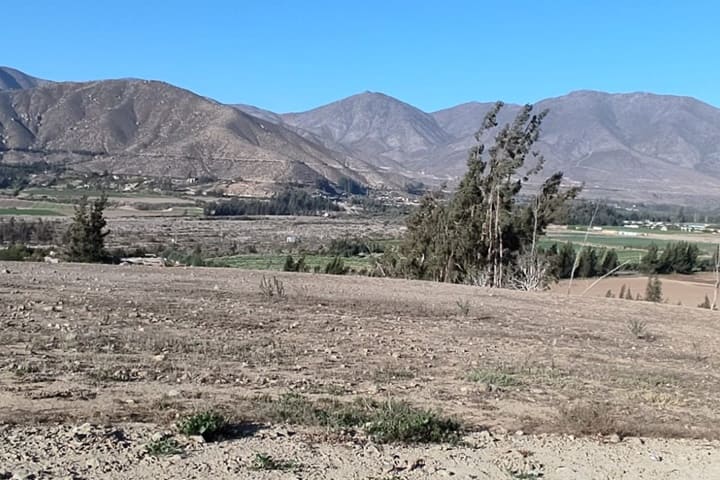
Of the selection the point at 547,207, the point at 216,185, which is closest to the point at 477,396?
the point at 547,207

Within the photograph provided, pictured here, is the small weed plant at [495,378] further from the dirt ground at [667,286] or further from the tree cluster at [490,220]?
the dirt ground at [667,286]

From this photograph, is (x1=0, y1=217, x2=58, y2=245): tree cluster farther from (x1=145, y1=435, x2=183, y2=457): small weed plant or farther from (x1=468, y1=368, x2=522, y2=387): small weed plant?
(x1=145, y1=435, x2=183, y2=457): small weed plant

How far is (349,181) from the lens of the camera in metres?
180

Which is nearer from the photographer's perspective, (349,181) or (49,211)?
(49,211)

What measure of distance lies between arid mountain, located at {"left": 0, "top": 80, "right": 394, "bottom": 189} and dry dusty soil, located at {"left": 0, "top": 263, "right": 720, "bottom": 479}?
124173 millimetres

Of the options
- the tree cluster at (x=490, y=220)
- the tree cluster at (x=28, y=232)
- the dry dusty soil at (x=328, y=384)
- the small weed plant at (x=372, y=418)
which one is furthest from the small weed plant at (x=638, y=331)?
the tree cluster at (x=28, y=232)

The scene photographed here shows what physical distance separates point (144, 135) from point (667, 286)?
133833 millimetres

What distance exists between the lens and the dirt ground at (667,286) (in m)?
42.7

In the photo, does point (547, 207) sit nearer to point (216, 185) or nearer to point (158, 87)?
point (216, 185)

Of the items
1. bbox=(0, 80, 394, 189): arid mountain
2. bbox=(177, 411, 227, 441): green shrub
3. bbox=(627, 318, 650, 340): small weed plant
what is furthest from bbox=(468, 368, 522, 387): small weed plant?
bbox=(0, 80, 394, 189): arid mountain

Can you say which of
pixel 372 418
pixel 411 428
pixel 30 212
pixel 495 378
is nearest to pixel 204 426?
pixel 372 418

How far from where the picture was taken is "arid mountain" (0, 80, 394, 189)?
472ft

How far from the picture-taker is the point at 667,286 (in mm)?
49656

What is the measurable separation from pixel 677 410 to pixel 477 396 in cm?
214
